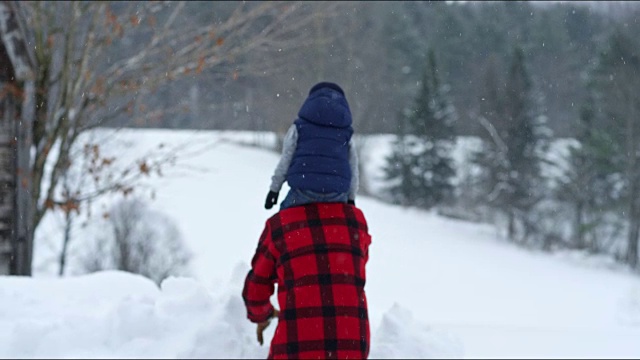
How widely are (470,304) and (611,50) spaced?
886 centimetres

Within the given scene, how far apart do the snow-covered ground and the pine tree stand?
103 cm

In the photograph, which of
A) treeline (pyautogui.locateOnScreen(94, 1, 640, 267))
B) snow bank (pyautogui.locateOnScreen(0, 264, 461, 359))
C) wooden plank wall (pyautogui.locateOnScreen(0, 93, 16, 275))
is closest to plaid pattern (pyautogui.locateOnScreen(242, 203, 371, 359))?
snow bank (pyautogui.locateOnScreen(0, 264, 461, 359))

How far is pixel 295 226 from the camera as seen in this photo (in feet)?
7.80

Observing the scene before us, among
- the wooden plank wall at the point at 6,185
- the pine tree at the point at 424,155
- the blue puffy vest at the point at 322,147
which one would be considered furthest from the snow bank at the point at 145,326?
the pine tree at the point at 424,155

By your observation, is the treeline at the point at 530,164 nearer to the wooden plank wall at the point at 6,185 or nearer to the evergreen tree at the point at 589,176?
the evergreen tree at the point at 589,176

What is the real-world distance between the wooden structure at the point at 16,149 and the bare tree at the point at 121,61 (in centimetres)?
19

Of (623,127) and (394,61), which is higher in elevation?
(394,61)

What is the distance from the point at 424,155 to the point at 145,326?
21629 millimetres

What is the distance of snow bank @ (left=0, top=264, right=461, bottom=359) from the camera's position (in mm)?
3607

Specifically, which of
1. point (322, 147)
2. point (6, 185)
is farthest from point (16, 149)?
point (322, 147)

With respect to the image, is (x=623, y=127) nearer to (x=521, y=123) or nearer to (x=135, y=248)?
(x=521, y=123)

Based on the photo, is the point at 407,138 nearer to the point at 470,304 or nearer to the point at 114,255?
the point at 470,304

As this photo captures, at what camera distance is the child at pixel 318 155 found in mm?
2400

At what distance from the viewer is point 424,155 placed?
2486 centimetres
